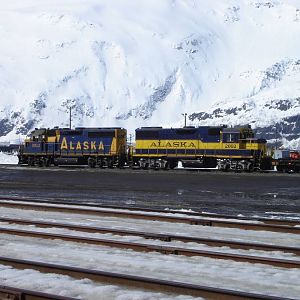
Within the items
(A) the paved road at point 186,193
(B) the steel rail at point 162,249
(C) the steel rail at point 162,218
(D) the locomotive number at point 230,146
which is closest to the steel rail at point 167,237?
(B) the steel rail at point 162,249

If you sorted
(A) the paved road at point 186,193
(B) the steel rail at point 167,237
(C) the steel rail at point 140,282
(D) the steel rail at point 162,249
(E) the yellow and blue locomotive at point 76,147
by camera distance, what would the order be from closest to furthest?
1. (C) the steel rail at point 140,282
2. (D) the steel rail at point 162,249
3. (B) the steel rail at point 167,237
4. (A) the paved road at point 186,193
5. (E) the yellow and blue locomotive at point 76,147

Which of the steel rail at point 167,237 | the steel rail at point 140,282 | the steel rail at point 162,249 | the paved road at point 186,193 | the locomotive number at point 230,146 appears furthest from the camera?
the locomotive number at point 230,146

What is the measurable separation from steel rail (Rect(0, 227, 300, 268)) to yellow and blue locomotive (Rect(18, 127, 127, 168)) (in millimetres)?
37490

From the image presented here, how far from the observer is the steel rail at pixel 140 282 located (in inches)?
294

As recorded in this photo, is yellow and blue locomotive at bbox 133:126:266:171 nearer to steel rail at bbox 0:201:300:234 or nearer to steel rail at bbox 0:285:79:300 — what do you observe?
steel rail at bbox 0:201:300:234

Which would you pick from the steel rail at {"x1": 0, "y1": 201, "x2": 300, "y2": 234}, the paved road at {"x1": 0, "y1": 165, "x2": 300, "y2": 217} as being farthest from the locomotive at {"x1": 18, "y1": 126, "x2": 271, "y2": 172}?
the steel rail at {"x1": 0, "y1": 201, "x2": 300, "y2": 234}

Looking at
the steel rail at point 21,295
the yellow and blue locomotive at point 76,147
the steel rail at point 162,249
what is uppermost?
the yellow and blue locomotive at point 76,147

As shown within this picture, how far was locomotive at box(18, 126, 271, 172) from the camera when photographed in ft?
147

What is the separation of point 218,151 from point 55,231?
1308 inches

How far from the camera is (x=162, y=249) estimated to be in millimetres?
10766

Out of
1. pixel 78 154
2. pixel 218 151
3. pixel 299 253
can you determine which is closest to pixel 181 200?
pixel 299 253

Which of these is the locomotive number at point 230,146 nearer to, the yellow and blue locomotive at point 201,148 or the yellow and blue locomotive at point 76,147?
the yellow and blue locomotive at point 201,148

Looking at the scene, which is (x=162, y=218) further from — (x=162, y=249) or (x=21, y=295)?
(x=21, y=295)

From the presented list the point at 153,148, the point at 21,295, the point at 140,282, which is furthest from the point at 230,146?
the point at 21,295
